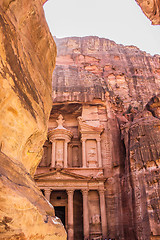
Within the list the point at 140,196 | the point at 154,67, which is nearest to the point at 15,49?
the point at 140,196

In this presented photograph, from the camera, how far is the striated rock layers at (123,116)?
1667cm

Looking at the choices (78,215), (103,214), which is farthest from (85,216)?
(78,215)

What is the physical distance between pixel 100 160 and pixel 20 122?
19.2 meters

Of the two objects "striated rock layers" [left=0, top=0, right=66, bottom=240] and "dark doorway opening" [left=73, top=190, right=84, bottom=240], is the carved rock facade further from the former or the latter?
"striated rock layers" [left=0, top=0, right=66, bottom=240]

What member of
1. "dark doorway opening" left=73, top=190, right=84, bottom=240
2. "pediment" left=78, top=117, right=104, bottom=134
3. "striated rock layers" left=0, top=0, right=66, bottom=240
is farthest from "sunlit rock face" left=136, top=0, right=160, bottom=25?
"dark doorway opening" left=73, top=190, right=84, bottom=240

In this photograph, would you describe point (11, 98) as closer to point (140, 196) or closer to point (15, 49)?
point (15, 49)

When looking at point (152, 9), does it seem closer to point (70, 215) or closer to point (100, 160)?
point (100, 160)

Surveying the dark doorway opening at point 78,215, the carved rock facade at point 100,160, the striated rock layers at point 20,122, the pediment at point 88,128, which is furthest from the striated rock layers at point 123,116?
the striated rock layers at point 20,122

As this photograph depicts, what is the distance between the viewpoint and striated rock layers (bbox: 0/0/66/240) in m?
2.63

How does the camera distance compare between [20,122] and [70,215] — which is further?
[70,215]

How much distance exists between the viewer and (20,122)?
3545mm

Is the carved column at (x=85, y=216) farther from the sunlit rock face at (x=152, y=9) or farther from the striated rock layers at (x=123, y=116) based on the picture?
the sunlit rock face at (x=152, y=9)

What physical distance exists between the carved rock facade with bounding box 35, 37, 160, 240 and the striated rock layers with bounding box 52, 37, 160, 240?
2.9 inches

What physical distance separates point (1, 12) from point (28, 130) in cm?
185
